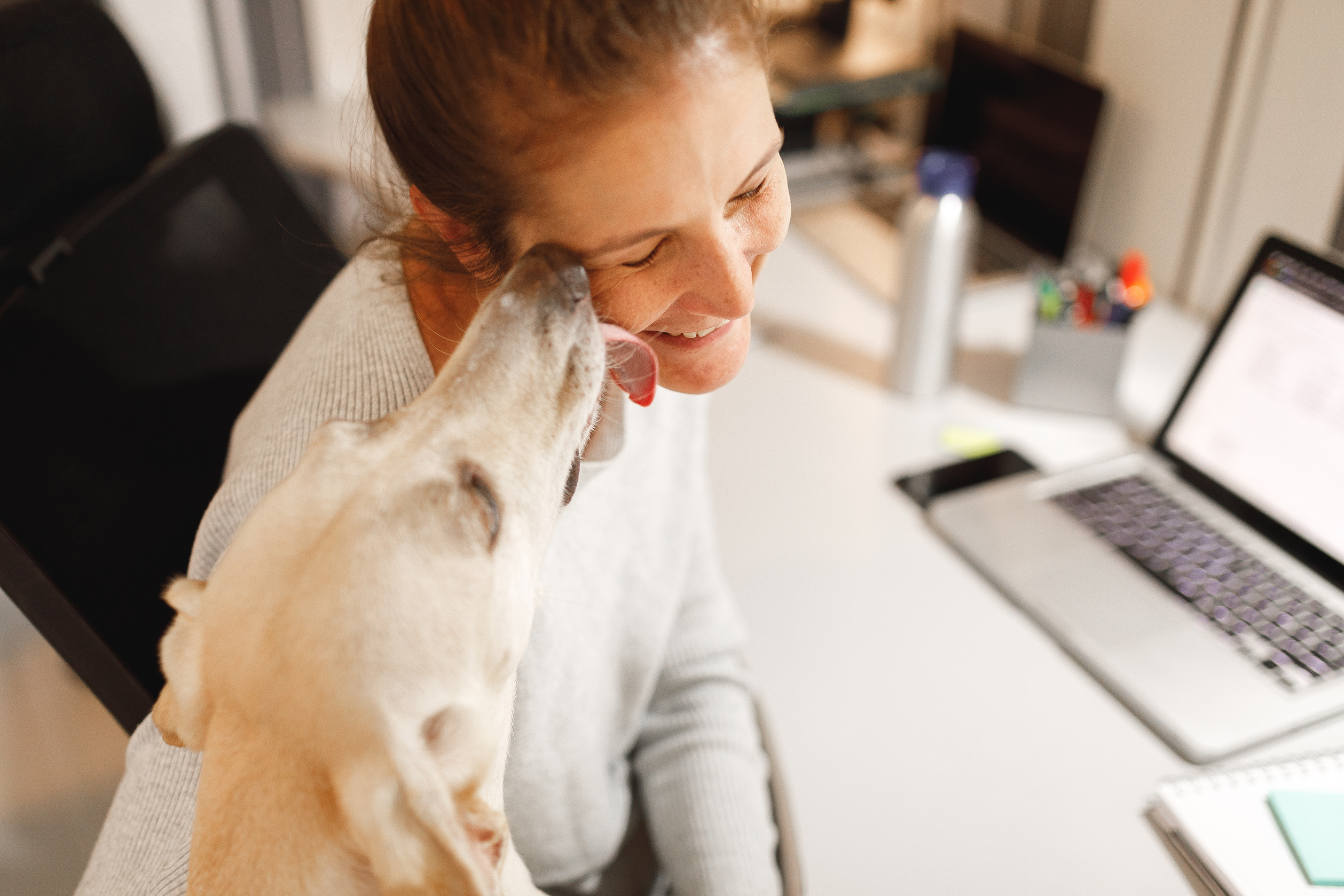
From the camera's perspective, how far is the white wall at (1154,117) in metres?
1.40

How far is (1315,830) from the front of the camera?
765 mm

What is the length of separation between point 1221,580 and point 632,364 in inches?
30.1

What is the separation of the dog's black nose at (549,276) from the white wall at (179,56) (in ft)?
6.32

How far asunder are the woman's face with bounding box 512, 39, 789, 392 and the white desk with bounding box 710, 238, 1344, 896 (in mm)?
483

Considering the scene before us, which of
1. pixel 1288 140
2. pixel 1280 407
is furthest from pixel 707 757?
pixel 1288 140

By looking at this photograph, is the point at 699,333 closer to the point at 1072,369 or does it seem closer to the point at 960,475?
the point at 960,475

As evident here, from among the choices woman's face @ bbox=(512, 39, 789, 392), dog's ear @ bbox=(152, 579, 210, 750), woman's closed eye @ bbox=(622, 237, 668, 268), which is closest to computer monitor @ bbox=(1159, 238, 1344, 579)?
woman's face @ bbox=(512, 39, 789, 392)

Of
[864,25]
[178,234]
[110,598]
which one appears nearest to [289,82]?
[864,25]

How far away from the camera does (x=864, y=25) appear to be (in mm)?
2141

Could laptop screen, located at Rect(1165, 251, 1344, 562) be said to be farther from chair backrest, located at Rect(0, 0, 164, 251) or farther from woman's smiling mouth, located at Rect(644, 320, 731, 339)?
Result: chair backrest, located at Rect(0, 0, 164, 251)

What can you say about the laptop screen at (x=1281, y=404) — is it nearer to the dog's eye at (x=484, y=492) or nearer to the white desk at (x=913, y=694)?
the white desk at (x=913, y=694)

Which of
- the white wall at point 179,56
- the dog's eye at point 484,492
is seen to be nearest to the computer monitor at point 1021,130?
the dog's eye at point 484,492

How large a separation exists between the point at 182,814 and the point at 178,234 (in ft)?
1.91

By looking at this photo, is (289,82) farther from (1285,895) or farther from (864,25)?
(1285,895)
